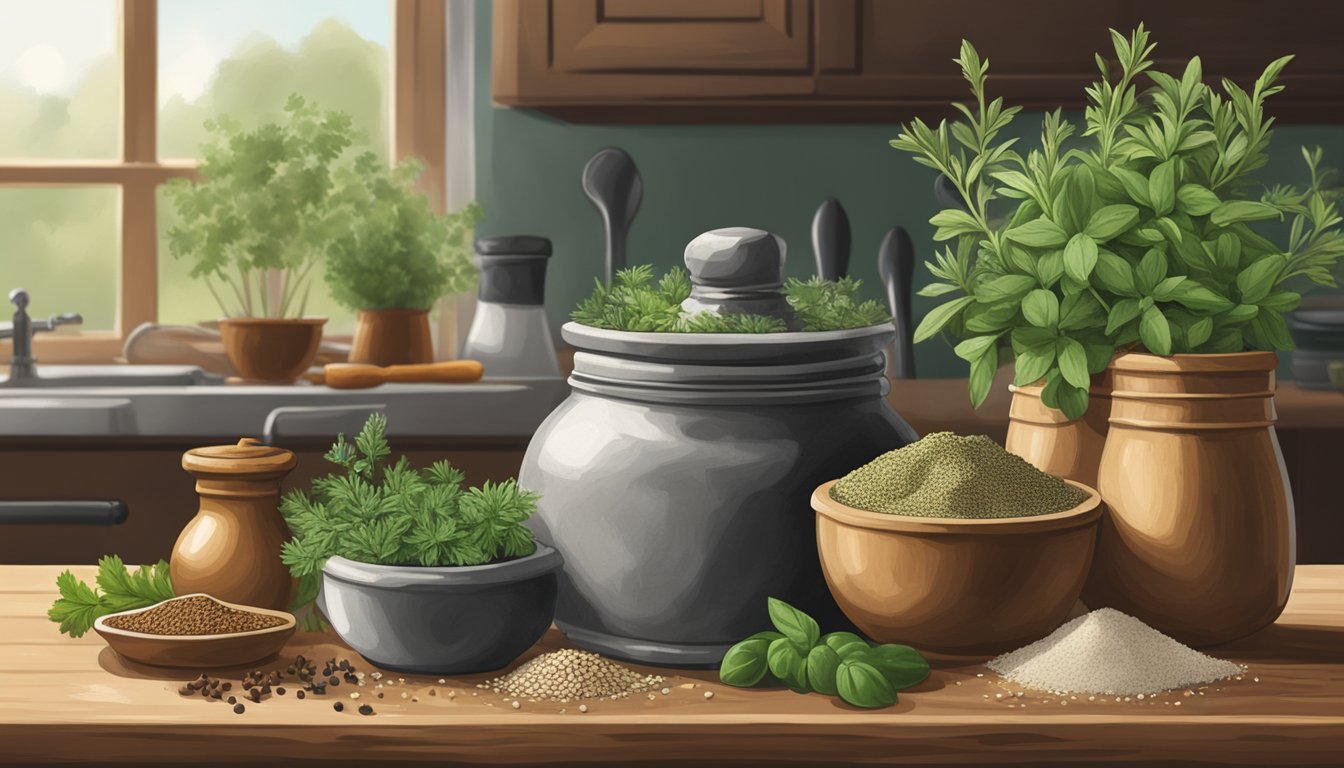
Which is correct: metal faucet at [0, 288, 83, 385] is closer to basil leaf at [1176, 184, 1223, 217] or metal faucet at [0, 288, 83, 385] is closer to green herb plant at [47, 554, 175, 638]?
green herb plant at [47, 554, 175, 638]

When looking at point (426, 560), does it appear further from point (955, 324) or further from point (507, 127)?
point (507, 127)

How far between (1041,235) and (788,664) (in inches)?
13.3

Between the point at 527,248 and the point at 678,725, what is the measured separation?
1.83m

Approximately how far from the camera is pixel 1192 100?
0.93m

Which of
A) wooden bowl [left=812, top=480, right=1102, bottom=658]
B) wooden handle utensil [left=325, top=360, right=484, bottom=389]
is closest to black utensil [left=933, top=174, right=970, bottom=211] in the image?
wooden handle utensil [left=325, top=360, right=484, bottom=389]

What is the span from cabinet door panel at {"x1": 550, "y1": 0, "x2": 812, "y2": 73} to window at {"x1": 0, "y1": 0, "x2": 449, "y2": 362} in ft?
2.33

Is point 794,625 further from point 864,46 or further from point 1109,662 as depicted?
point 864,46

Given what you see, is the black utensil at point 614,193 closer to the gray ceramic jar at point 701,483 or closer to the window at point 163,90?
the window at point 163,90

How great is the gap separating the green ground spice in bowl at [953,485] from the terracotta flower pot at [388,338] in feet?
5.68

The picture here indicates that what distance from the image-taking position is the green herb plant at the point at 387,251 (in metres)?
2.49

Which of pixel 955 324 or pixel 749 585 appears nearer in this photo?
→ pixel 749 585

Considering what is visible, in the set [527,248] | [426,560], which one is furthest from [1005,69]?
[426,560]

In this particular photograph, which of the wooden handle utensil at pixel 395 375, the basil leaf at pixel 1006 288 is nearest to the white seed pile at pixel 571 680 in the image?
the basil leaf at pixel 1006 288

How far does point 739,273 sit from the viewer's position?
920 mm
